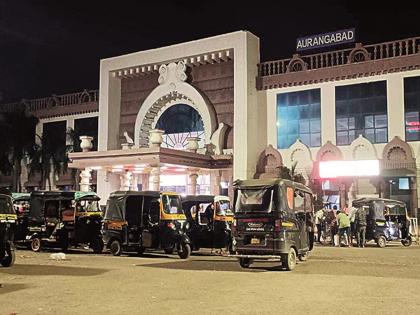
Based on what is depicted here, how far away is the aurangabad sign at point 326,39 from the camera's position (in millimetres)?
29891

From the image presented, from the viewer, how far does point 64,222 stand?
792 inches

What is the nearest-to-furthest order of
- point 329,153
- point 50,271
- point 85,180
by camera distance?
point 50,271, point 329,153, point 85,180

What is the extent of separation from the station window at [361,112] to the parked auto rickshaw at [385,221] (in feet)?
16.6

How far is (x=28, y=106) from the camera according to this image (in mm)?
42000

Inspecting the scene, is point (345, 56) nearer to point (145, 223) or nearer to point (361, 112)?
point (361, 112)

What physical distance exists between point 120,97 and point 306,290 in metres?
29.8

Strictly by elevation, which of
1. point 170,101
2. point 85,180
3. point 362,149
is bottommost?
point 85,180

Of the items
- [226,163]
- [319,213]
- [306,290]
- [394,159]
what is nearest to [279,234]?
[306,290]

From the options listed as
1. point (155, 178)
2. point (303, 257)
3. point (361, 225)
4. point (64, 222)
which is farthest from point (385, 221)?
point (64, 222)

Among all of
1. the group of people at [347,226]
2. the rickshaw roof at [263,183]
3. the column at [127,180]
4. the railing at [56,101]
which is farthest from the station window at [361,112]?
the railing at [56,101]

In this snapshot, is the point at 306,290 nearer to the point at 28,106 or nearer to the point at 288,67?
the point at 288,67

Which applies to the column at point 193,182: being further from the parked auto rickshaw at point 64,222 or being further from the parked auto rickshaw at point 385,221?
the parked auto rickshaw at point 64,222

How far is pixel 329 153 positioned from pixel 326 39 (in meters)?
6.46

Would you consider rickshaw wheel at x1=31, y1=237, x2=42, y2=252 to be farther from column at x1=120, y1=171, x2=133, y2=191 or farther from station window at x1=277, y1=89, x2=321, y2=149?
station window at x1=277, y1=89, x2=321, y2=149
